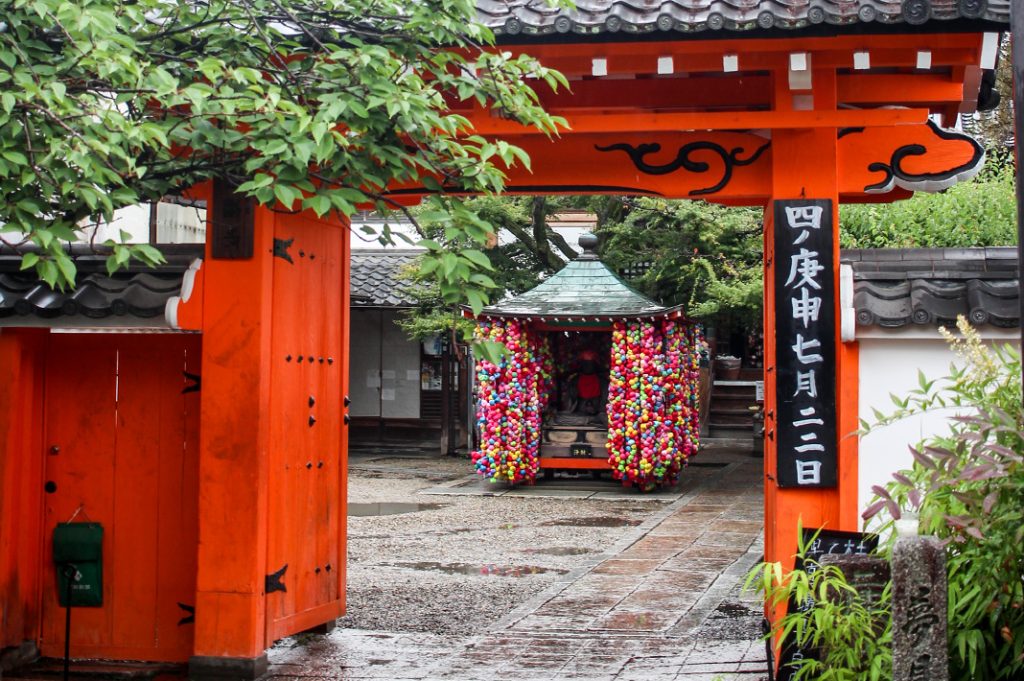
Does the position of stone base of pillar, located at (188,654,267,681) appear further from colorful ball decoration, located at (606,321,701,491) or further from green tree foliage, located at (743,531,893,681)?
colorful ball decoration, located at (606,321,701,491)

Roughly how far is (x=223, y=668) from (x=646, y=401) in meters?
10.7

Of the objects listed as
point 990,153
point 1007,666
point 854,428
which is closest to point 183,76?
point 854,428

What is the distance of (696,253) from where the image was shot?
19531 millimetres

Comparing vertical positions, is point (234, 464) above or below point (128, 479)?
above

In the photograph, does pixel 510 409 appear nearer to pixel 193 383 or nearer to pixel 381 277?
pixel 381 277

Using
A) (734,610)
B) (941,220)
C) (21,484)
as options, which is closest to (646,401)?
(941,220)

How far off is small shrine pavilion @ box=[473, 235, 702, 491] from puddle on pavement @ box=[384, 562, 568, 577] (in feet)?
17.3

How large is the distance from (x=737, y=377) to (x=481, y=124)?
A: 73.9ft

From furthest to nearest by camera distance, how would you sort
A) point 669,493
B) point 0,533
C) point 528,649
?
1. point 669,493
2. point 528,649
3. point 0,533

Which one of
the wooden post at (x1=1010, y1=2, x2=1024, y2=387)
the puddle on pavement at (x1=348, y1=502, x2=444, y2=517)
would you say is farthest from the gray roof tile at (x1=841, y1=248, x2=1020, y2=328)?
the puddle on pavement at (x1=348, y1=502, x2=444, y2=517)

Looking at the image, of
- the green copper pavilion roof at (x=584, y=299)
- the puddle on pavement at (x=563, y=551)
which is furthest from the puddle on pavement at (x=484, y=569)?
the green copper pavilion roof at (x=584, y=299)

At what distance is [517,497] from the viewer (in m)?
17.1

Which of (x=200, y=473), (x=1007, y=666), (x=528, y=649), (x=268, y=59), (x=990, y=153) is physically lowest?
(x=528, y=649)

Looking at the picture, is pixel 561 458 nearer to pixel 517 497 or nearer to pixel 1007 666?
pixel 517 497
